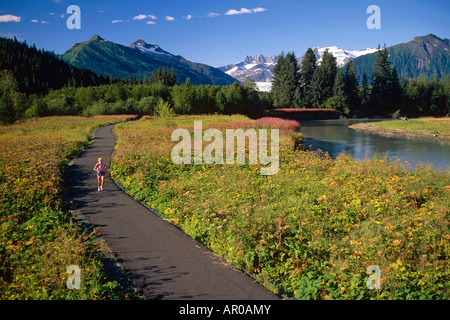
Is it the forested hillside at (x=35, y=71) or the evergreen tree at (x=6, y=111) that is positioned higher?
the forested hillside at (x=35, y=71)

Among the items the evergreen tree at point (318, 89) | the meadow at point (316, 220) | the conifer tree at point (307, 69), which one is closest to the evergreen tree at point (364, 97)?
the evergreen tree at point (318, 89)

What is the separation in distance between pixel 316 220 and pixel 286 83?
108 m

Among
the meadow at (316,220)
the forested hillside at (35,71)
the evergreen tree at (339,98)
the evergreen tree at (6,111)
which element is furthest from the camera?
the forested hillside at (35,71)

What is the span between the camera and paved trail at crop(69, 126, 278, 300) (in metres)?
6.77

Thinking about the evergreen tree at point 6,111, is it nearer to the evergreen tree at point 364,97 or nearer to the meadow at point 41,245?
the meadow at point 41,245

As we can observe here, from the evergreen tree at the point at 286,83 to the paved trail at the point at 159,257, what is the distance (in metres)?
101

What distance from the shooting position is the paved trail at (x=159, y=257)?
22.2 ft

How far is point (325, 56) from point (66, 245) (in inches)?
4800

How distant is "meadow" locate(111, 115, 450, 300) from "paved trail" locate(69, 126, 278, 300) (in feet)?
1.58

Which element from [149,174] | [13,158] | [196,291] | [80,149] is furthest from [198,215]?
[80,149]

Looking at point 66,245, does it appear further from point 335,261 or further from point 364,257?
point 364,257

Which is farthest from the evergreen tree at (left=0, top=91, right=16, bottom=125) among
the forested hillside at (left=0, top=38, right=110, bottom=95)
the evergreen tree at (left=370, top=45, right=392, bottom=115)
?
the evergreen tree at (left=370, top=45, right=392, bottom=115)

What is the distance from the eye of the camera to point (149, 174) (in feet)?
54.3

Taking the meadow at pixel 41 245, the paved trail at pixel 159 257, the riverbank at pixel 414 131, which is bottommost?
the paved trail at pixel 159 257
